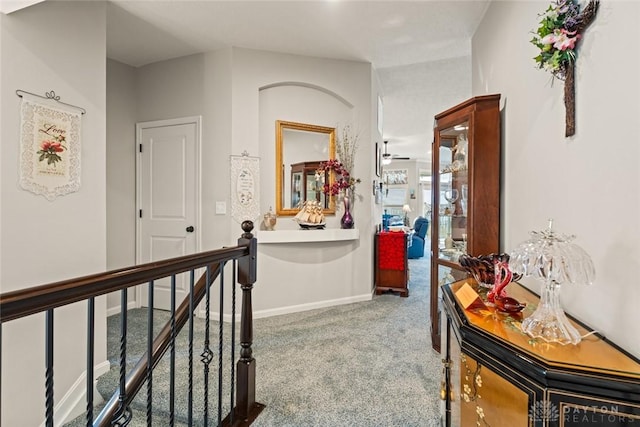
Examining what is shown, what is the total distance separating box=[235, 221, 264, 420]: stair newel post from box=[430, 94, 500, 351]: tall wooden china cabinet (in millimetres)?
1386

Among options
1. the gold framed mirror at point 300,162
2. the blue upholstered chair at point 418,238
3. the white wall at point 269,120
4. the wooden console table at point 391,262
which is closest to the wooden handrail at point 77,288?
the white wall at point 269,120

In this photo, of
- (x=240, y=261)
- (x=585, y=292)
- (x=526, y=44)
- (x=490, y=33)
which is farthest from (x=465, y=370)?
(x=490, y=33)

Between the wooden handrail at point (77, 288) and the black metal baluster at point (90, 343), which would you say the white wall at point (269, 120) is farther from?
the black metal baluster at point (90, 343)

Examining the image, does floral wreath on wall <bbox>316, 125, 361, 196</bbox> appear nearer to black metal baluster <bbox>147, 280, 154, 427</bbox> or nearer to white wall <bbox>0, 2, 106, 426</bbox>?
white wall <bbox>0, 2, 106, 426</bbox>

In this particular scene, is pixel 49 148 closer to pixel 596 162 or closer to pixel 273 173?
pixel 273 173

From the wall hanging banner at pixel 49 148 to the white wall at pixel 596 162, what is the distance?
282 centimetres

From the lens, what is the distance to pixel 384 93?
198 inches

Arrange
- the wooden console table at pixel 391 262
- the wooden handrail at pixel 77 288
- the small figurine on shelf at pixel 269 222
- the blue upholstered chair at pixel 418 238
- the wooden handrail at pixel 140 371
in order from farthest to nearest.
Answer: the blue upholstered chair at pixel 418 238, the wooden console table at pixel 391 262, the small figurine on shelf at pixel 269 222, the wooden handrail at pixel 140 371, the wooden handrail at pixel 77 288

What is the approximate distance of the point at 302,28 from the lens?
3.09 metres

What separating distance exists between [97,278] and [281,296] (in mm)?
2779

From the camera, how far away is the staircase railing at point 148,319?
2.78ft

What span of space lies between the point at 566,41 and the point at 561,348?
115cm

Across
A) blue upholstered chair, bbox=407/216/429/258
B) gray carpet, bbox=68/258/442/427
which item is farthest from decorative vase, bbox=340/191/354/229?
blue upholstered chair, bbox=407/216/429/258

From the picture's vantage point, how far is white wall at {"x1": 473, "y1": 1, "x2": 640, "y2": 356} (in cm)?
101
